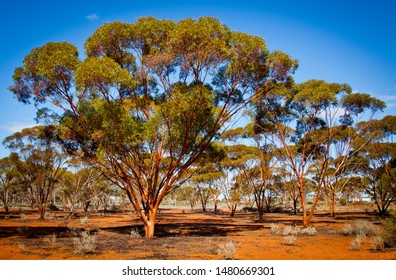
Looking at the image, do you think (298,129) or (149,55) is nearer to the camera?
(149,55)

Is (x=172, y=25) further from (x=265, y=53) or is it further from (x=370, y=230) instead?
(x=370, y=230)

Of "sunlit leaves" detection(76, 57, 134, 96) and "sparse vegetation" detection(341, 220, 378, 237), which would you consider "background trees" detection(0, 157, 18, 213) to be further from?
"sparse vegetation" detection(341, 220, 378, 237)

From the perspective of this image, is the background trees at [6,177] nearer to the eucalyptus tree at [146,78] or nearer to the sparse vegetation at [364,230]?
the eucalyptus tree at [146,78]

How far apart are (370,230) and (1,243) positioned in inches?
768

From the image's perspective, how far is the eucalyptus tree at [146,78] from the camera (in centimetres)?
1306

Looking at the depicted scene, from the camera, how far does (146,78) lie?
14.9 meters

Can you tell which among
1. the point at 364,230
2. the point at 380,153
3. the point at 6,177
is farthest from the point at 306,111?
the point at 6,177

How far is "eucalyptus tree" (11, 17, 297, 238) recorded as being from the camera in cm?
1306

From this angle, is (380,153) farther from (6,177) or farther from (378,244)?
(6,177)

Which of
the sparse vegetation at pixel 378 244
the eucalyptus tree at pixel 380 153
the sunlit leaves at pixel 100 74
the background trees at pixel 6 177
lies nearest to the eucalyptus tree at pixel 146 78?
the sunlit leaves at pixel 100 74

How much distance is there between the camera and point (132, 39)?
14.4 meters

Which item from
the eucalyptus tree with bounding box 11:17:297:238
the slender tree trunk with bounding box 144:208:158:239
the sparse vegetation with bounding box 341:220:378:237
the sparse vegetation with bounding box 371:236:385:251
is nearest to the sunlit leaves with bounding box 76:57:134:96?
the eucalyptus tree with bounding box 11:17:297:238

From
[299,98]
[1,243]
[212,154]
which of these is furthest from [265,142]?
[1,243]

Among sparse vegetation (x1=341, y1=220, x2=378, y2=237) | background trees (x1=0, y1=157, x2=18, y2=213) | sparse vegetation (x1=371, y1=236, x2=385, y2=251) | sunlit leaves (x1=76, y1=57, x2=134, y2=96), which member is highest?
sunlit leaves (x1=76, y1=57, x2=134, y2=96)
